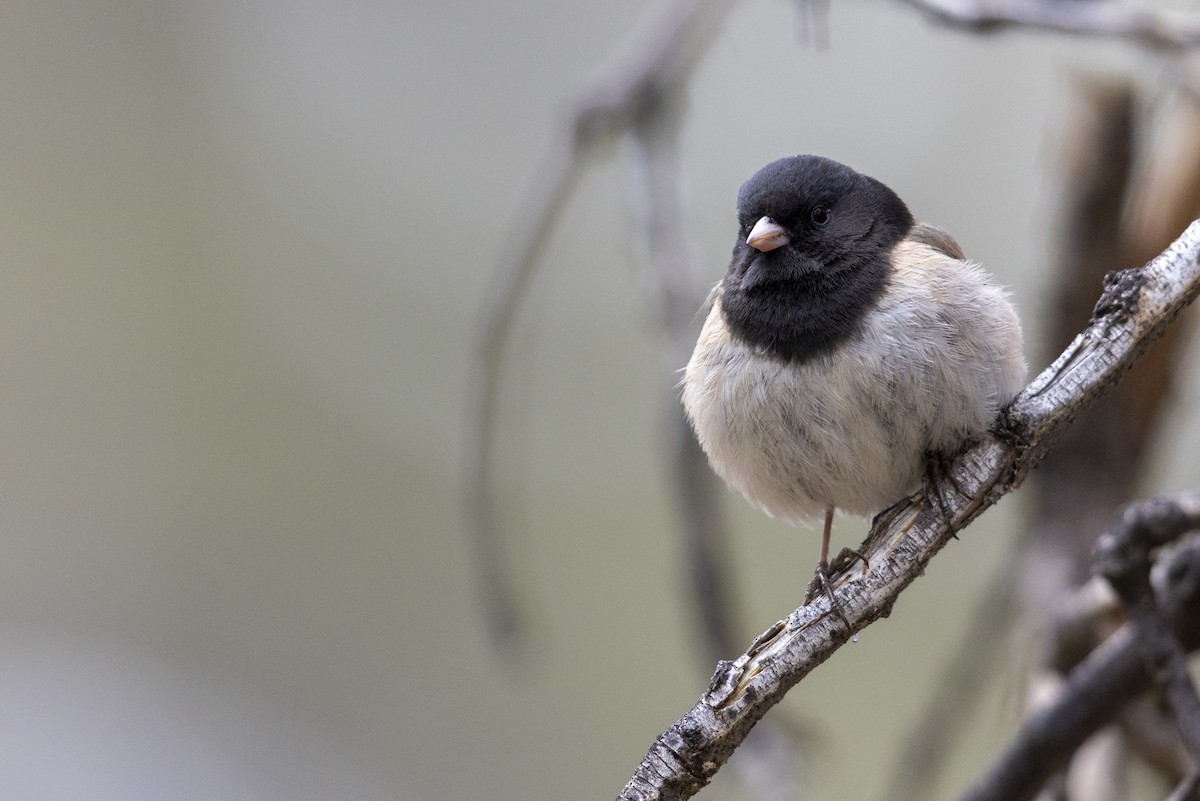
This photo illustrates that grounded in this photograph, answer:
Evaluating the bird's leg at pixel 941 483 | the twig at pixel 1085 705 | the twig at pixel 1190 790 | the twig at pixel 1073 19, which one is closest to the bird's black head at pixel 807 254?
the bird's leg at pixel 941 483

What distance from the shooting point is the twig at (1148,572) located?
156cm

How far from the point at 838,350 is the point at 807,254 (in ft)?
0.85

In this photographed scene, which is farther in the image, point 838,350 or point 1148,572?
point 838,350

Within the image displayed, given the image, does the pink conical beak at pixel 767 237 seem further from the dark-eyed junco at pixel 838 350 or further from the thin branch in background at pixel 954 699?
the thin branch in background at pixel 954 699

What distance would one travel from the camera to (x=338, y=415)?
5812 millimetres

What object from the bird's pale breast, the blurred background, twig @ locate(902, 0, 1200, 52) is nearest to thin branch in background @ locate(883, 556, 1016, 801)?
the bird's pale breast

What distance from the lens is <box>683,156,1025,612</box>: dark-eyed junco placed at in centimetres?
170

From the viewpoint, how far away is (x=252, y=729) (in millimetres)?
5402

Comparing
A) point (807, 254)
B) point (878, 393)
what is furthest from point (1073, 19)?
point (878, 393)

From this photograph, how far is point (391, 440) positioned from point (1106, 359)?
16.1 ft

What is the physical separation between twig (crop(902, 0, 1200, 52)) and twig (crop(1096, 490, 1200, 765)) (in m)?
0.76

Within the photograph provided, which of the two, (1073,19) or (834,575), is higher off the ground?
(1073,19)

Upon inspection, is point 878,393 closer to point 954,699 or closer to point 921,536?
point 921,536

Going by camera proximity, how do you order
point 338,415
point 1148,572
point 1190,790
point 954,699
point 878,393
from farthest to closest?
point 338,415 < point 954,699 < point 878,393 < point 1148,572 < point 1190,790
